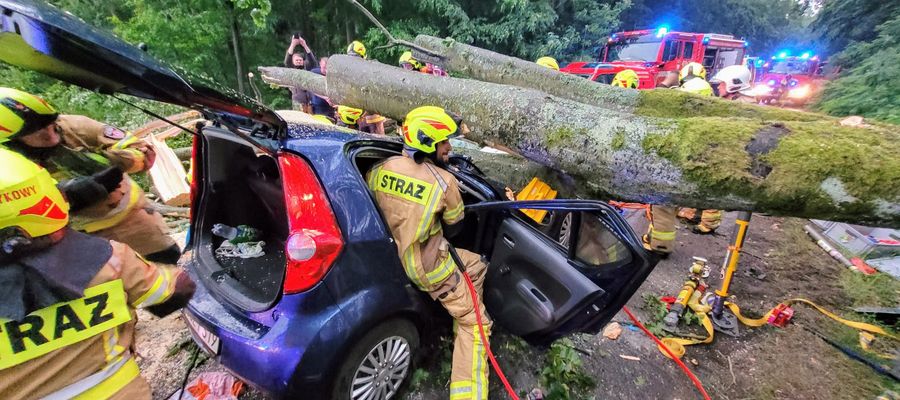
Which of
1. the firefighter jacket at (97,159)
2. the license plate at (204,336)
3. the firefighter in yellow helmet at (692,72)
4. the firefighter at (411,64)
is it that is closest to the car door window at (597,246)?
the license plate at (204,336)

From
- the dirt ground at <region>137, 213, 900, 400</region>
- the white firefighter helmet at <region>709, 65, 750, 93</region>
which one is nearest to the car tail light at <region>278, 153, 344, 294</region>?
the dirt ground at <region>137, 213, 900, 400</region>

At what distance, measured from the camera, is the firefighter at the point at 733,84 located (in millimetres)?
6672

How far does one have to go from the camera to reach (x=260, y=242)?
240 cm

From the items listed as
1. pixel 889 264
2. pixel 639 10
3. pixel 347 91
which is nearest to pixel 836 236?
pixel 889 264

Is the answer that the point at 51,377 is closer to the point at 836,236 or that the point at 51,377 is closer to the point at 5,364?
the point at 5,364

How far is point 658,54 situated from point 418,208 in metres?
11.0

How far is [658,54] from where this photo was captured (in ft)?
33.4

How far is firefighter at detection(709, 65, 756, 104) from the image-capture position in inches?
263

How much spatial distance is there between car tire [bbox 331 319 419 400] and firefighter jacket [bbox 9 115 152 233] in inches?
78.6

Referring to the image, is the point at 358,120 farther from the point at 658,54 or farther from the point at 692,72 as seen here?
the point at 658,54

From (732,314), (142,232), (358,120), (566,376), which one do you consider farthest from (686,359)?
(358,120)

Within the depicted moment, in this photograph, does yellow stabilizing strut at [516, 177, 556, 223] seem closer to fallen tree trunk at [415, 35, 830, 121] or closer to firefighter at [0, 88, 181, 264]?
fallen tree trunk at [415, 35, 830, 121]

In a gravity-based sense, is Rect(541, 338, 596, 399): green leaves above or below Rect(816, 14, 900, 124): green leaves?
below

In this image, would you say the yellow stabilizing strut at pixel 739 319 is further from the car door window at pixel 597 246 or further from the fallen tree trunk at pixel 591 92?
the fallen tree trunk at pixel 591 92
